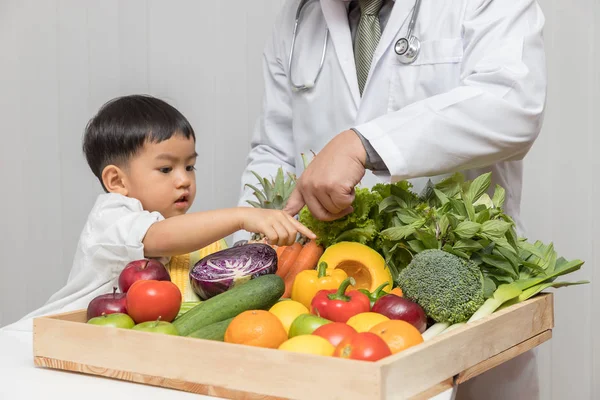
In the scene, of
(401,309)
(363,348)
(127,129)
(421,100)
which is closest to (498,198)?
(421,100)

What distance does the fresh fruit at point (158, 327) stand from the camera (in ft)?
3.87

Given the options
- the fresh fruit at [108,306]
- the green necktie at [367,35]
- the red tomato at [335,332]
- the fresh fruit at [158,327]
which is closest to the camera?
the red tomato at [335,332]

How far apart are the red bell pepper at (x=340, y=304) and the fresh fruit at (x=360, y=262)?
0.15 metres

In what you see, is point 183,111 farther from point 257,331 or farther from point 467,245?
point 257,331

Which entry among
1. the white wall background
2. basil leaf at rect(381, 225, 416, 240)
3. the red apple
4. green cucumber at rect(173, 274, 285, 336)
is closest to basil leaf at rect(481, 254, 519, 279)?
basil leaf at rect(381, 225, 416, 240)

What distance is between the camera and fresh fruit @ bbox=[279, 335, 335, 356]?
3.42ft

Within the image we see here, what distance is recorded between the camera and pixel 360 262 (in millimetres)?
1438

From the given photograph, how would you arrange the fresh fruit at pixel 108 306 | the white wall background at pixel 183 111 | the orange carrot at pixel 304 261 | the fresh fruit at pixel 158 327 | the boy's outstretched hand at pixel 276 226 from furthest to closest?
the white wall background at pixel 183 111 < the orange carrot at pixel 304 261 < the boy's outstretched hand at pixel 276 226 < the fresh fruit at pixel 108 306 < the fresh fruit at pixel 158 327

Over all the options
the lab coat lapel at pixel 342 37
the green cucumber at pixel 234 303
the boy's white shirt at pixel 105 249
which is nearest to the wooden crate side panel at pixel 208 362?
the green cucumber at pixel 234 303

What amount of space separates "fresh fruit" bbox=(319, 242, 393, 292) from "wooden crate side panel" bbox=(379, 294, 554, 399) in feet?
0.79

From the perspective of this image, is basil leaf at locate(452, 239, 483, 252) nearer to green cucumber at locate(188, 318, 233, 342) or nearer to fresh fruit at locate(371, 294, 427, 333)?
fresh fruit at locate(371, 294, 427, 333)

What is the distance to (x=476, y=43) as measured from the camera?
1688 mm

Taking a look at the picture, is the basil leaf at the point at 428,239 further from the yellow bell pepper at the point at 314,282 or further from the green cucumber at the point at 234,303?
the green cucumber at the point at 234,303

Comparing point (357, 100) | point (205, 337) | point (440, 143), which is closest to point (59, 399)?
point (205, 337)
